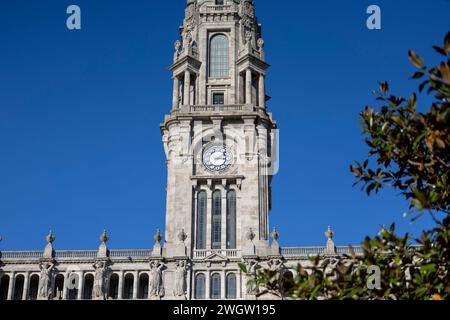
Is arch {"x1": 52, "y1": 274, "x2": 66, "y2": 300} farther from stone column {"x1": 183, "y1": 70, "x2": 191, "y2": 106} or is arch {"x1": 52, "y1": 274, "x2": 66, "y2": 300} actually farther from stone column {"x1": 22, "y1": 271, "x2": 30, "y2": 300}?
stone column {"x1": 183, "y1": 70, "x2": 191, "y2": 106}

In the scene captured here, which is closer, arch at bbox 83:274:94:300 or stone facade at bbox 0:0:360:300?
stone facade at bbox 0:0:360:300

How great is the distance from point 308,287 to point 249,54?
54215 mm

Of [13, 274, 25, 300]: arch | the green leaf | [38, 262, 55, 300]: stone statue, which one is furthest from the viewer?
[13, 274, 25, 300]: arch

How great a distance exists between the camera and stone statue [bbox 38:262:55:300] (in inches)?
2411

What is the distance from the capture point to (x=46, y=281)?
6169cm

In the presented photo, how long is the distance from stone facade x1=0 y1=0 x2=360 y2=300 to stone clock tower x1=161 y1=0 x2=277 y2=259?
0.09 m

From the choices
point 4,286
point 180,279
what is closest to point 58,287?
point 4,286

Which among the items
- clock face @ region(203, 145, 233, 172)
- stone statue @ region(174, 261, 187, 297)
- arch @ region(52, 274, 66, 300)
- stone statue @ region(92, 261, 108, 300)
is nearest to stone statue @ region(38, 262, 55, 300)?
arch @ region(52, 274, 66, 300)

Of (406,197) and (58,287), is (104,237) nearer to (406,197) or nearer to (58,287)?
(58,287)
